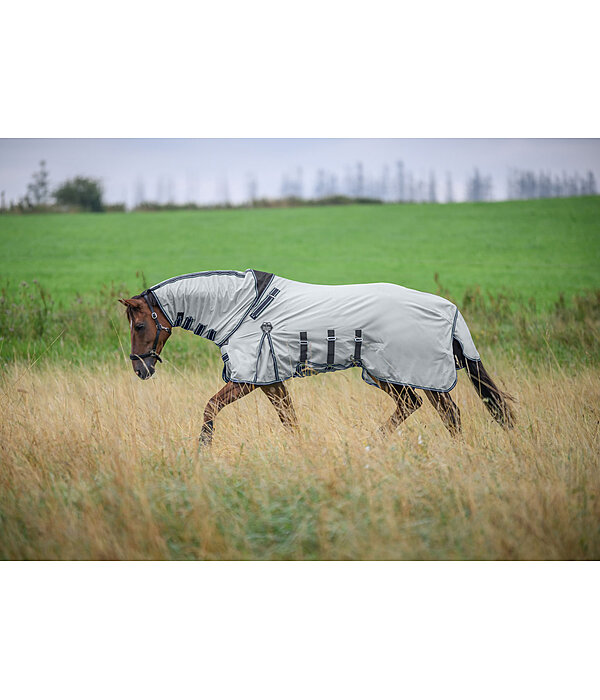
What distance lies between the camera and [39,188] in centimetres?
952

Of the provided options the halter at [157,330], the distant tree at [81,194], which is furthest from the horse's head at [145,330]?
the distant tree at [81,194]

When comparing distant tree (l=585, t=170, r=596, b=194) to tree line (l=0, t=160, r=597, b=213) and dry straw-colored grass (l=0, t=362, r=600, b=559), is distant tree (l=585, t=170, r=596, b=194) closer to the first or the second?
tree line (l=0, t=160, r=597, b=213)

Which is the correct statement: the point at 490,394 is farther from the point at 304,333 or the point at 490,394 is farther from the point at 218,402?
the point at 218,402

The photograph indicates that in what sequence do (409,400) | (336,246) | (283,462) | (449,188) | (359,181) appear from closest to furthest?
1. (283,462)
2. (409,400)
3. (449,188)
4. (359,181)
5. (336,246)

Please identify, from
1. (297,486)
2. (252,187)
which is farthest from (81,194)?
(297,486)

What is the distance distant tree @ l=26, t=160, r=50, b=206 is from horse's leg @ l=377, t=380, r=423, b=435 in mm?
7565

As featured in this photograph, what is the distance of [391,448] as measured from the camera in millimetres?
3771

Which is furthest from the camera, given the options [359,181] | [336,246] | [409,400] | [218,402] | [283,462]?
[336,246]

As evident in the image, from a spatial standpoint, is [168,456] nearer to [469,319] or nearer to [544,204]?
[469,319]

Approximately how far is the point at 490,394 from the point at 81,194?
9.28 metres

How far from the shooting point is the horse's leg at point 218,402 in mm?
4055

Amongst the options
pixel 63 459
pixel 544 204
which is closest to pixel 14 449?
pixel 63 459

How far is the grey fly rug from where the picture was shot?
13.3 ft

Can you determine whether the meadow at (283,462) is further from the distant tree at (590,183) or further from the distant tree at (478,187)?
the distant tree at (478,187)
